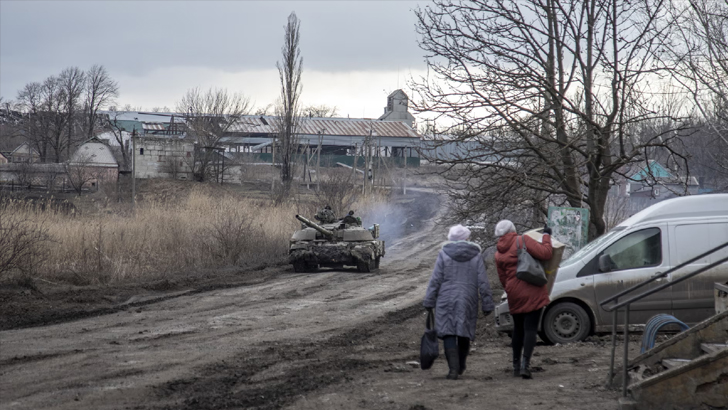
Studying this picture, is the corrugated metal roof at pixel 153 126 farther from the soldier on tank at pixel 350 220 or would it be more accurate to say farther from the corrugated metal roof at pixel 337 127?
the soldier on tank at pixel 350 220

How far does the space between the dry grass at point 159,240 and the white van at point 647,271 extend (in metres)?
11.0

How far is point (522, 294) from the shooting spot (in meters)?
7.96

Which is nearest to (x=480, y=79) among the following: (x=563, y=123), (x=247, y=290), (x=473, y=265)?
(x=563, y=123)

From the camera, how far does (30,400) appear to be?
675 centimetres

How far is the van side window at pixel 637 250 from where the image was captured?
34.8ft

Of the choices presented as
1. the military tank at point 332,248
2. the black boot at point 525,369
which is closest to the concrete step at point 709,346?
the black boot at point 525,369

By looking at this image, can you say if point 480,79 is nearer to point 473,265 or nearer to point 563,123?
point 563,123

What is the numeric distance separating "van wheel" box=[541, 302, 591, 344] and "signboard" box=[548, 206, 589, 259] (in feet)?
7.89

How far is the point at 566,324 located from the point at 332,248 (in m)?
11.7

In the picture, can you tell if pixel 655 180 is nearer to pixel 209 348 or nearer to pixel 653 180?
pixel 653 180

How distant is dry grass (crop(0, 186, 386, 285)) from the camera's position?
17688mm

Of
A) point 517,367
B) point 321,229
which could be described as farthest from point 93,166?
point 517,367

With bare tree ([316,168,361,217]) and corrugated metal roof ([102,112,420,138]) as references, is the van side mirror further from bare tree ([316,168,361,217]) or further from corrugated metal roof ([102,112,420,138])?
corrugated metal roof ([102,112,420,138])

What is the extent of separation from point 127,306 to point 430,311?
7.63m
